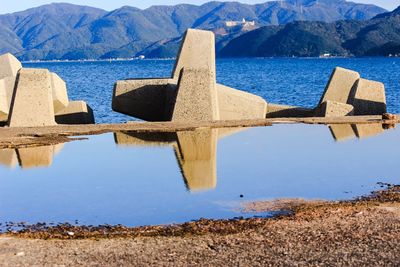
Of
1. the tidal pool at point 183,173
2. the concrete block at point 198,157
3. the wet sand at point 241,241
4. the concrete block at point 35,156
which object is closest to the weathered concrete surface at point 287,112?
the tidal pool at point 183,173

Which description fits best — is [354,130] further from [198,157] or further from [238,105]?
[198,157]

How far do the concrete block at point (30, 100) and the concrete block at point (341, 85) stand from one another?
666 centimetres

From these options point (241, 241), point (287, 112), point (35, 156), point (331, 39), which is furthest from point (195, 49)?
point (331, 39)

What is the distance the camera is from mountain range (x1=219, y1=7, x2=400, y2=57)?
16212cm

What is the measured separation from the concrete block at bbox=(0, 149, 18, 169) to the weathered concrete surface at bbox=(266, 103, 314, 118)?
775 cm

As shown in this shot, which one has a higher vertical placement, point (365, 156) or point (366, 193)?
point (366, 193)

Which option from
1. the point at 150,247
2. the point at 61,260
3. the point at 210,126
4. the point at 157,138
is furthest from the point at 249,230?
the point at 210,126

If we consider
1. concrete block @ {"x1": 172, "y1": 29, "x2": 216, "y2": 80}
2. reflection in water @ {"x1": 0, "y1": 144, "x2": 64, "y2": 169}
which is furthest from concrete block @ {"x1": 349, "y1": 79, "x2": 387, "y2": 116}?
reflection in water @ {"x1": 0, "y1": 144, "x2": 64, "y2": 169}

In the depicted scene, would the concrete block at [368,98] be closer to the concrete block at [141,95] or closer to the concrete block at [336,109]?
the concrete block at [336,109]

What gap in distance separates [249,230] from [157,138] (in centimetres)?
646

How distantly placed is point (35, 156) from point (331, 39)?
537ft

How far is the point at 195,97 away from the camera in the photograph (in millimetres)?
14516

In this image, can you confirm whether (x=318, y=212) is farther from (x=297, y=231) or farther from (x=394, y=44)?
(x=394, y=44)

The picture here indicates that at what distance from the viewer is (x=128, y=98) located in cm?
1575
